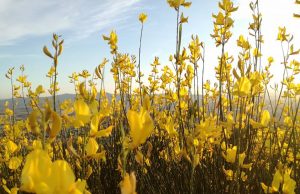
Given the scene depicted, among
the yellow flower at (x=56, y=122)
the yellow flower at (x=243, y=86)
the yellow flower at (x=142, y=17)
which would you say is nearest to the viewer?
the yellow flower at (x=56, y=122)

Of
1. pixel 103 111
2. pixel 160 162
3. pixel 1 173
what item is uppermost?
pixel 103 111

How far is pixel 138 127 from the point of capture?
69 centimetres

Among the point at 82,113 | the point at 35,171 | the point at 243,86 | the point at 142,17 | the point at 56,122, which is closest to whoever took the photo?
the point at 35,171

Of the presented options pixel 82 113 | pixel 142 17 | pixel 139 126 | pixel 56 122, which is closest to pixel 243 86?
pixel 82 113

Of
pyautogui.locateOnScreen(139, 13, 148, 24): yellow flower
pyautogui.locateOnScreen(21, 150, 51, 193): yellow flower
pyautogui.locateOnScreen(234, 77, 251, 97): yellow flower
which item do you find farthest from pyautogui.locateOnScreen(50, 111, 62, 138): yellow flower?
pyautogui.locateOnScreen(139, 13, 148, 24): yellow flower

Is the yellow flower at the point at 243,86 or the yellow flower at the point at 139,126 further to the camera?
the yellow flower at the point at 243,86

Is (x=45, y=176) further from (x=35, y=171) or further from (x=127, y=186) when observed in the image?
(x=127, y=186)

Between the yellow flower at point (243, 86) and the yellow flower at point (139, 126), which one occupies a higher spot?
the yellow flower at point (243, 86)

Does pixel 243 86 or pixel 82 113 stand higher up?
pixel 243 86

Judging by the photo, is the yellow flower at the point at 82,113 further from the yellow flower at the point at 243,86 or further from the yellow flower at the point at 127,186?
the yellow flower at the point at 243,86

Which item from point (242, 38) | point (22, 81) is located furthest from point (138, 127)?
point (22, 81)

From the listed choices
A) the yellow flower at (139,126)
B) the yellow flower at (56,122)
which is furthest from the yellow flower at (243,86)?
the yellow flower at (56,122)

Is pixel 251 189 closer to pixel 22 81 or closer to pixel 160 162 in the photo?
pixel 160 162

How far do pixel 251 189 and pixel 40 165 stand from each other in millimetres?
1844
